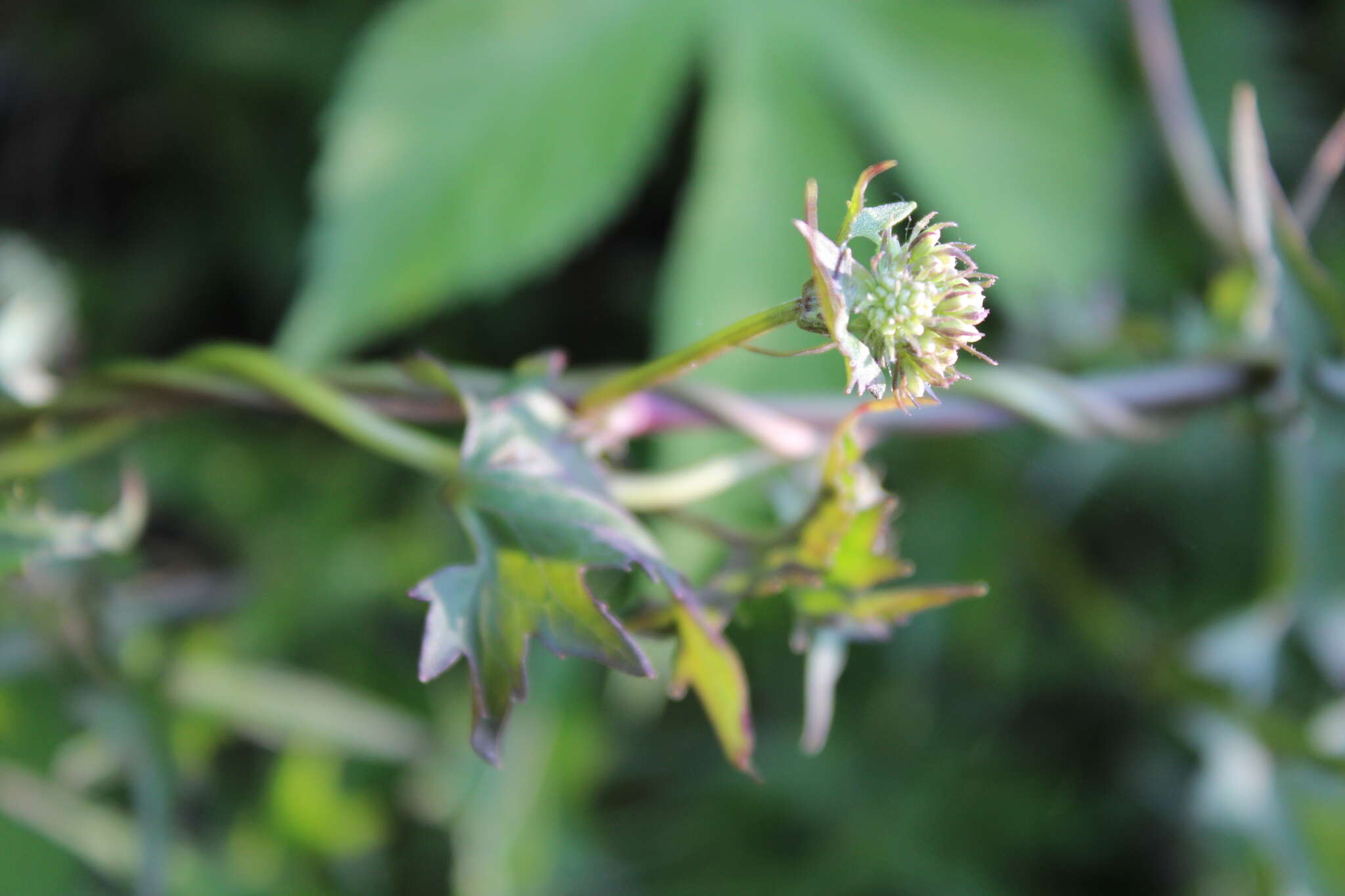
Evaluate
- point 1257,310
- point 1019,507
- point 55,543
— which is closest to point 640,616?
point 55,543

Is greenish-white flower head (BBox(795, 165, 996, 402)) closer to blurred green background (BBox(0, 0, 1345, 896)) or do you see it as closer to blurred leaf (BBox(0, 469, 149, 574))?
blurred leaf (BBox(0, 469, 149, 574))

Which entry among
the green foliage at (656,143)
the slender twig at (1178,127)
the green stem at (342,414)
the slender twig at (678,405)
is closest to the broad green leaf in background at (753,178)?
the green foliage at (656,143)

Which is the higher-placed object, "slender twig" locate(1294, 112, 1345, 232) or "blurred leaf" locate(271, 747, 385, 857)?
"slender twig" locate(1294, 112, 1345, 232)

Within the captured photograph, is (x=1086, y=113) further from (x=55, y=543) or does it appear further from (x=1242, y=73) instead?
(x=55, y=543)

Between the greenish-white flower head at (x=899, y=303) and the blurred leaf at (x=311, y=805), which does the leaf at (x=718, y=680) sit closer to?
the greenish-white flower head at (x=899, y=303)

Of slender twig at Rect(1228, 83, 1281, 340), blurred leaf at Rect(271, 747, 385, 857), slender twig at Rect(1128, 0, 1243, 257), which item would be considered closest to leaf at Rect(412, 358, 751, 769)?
slender twig at Rect(1228, 83, 1281, 340)

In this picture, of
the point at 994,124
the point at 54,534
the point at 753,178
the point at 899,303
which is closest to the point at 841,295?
the point at 899,303
